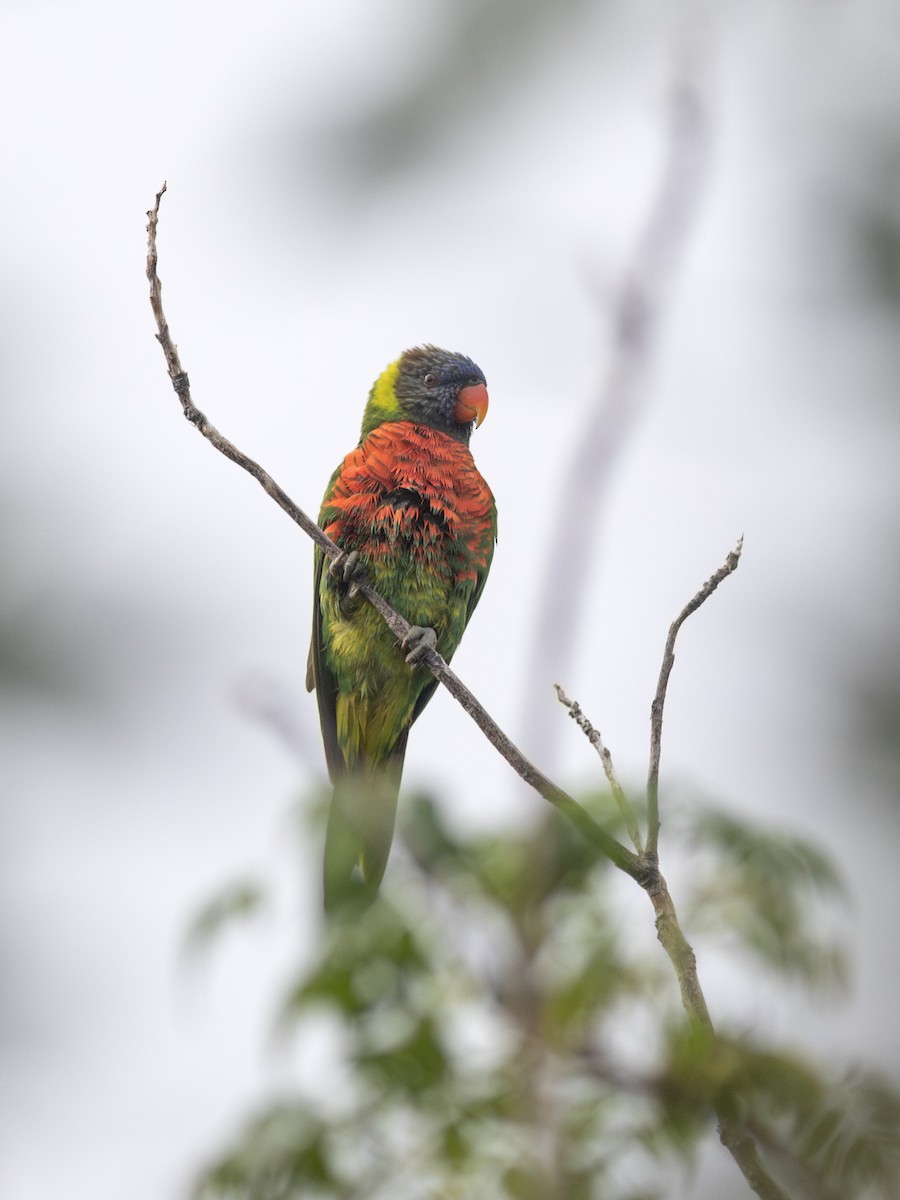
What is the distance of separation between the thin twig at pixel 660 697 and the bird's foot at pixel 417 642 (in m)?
1.03

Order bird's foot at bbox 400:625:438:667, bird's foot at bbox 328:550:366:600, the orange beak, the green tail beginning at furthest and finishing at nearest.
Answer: the orange beak
bird's foot at bbox 328:550:366:600
bird's foot at bbox 400:625:438:667
the green tail

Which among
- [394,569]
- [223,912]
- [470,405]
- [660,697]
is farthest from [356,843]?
[470,405]

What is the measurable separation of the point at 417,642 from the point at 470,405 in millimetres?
859

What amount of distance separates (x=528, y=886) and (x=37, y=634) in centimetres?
464

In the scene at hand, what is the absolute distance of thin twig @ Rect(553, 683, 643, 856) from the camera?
1.59 metres

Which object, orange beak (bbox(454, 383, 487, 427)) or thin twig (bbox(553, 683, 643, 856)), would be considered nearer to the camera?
thin twig (bbox(553, 683, 643, 856))

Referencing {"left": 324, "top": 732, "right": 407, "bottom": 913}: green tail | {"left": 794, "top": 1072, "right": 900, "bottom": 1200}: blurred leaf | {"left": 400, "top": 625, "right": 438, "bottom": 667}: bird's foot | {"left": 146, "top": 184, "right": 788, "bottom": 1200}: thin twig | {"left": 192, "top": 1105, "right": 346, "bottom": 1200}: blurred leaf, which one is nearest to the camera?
{"left": 146, "top": 184, "right": 788, "bottom": 1200}: thin twig

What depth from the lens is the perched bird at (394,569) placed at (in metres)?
2.98

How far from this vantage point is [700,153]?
8.03 feet

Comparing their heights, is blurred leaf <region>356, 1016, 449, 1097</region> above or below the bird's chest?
below

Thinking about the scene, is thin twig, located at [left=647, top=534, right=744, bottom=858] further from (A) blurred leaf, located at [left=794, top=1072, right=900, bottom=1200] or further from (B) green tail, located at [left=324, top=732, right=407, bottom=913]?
(B) green tail, located at [left=324, top=732, right=407, bottom=913]

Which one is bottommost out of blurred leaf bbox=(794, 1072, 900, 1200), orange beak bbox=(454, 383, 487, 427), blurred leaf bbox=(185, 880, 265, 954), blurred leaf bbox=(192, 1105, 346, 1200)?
blurred leaf bbox=(794, 1072, 900, 1200)

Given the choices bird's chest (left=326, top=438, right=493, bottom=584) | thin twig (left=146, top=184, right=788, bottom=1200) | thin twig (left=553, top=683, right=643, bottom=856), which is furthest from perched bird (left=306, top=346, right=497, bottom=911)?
thin twig (left=553, top=683, right=643, bottom=856)

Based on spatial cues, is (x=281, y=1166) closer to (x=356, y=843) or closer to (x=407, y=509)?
(x=356, y=843)
